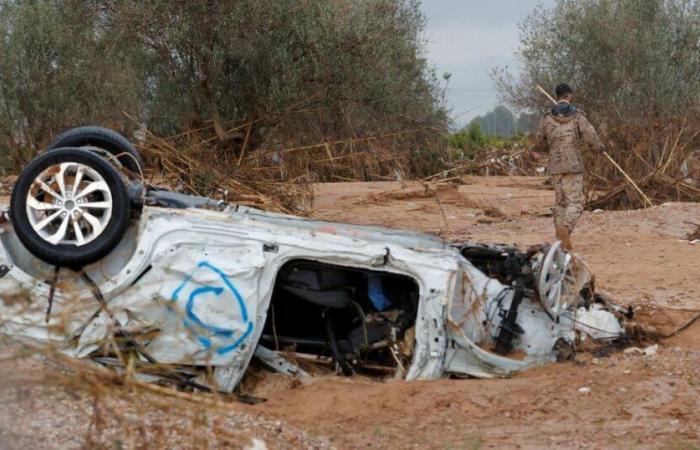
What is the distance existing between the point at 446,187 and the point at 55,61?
27.5ft

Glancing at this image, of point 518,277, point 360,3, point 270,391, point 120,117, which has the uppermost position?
point 360,3

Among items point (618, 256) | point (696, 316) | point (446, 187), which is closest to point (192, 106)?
point (446, 187)

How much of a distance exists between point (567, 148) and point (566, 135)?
0.45 feet

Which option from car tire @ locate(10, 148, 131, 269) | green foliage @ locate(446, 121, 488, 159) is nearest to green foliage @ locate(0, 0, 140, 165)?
car tire @ locate(10, 148, 131, 269)

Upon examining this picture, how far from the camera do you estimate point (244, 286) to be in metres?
6.58

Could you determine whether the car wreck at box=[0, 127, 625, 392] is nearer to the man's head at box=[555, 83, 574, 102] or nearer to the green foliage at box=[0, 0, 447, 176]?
the man's head at box=[555, 83, 574, 102]

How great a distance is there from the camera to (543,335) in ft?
23.1

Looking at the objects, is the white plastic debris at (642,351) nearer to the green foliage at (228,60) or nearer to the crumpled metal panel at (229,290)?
the crumpled metal panel at (229,290)

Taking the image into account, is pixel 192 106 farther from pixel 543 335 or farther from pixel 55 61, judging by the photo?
pixel 543 335

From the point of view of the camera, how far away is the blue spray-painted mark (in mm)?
6503

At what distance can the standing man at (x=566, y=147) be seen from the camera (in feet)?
38.1

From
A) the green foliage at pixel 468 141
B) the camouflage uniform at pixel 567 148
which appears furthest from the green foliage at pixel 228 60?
the green foliage at pixel 468 141

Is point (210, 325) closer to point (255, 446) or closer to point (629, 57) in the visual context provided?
point (255, 446)

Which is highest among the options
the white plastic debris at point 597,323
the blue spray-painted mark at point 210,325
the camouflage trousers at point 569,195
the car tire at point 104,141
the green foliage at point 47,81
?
the green foliage at point 47,81
